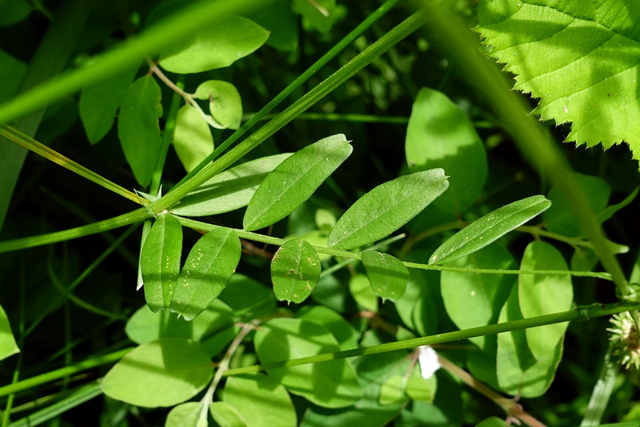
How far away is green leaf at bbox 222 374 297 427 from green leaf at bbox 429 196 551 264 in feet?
0.99

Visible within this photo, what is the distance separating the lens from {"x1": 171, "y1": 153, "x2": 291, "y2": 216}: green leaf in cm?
77

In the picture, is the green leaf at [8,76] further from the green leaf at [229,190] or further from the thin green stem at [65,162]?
the green leaf at [229,190]

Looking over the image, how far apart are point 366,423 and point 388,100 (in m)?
0.71

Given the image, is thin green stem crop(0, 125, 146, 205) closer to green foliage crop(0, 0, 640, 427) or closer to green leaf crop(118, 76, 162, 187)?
green foliage crop(0, 0, 640, 427)

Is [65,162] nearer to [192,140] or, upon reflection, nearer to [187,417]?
[192,140]

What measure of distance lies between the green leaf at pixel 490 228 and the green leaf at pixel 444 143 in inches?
9.0

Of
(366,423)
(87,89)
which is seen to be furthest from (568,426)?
(87,89)

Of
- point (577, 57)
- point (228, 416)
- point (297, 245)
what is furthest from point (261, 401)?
point (577, 57)

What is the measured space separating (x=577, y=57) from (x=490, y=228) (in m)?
0.31

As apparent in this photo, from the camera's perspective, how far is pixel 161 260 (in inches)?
28.6

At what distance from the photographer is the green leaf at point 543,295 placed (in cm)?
85

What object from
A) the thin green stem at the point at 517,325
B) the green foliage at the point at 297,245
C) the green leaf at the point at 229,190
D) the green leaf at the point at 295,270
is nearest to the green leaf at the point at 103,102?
the green foliage at the point at 297,245

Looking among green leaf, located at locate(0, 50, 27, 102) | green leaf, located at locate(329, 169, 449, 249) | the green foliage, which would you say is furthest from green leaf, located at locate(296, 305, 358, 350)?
green leaf, located at locate(0, 50, 27, 102)

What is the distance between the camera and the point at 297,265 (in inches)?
28.4
